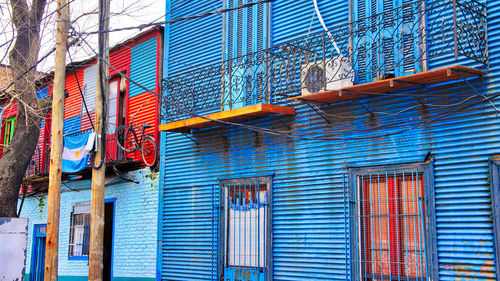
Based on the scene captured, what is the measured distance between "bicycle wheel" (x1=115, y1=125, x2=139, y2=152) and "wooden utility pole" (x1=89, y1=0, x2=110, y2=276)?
162 inches

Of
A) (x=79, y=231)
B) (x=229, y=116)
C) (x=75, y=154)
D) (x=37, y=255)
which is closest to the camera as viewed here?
(x=229, y=116)

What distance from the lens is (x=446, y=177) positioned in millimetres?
8727

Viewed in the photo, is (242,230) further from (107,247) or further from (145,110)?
(107,247)

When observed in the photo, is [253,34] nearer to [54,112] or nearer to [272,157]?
[272,157]

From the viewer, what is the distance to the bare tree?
42.8 ft

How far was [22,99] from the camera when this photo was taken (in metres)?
13.4

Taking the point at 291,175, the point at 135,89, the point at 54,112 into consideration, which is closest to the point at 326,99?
the point at 291,175

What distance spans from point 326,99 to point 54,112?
4706 millimetres

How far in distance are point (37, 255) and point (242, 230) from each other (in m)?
9.69

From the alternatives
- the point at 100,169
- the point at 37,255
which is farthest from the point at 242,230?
the point at 37,255

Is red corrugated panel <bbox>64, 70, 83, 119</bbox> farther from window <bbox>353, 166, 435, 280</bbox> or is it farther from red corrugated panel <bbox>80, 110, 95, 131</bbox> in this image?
window <bbox>353, 166, 435, 280</bbox>

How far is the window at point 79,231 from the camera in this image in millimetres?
16078

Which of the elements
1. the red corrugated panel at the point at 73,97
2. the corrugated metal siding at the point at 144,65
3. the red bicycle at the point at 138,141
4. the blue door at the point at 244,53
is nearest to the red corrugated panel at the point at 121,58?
the corrugated metal siding at the point at 144,65

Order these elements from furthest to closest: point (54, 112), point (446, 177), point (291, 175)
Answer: point (291, 175) < point (54, 112) < point (446, 177)
